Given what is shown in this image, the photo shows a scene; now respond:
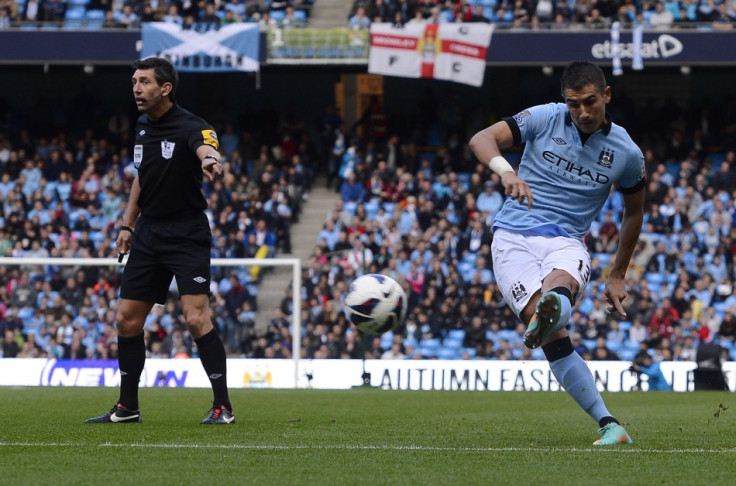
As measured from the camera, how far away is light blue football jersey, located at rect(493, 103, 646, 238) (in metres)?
7.18

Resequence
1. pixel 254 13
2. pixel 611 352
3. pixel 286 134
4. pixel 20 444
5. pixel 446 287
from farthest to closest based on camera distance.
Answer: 1. pixel 286 134
2. pixel 254 13
3. pixel 446 287
4. pixel 611 352
5. pixel 20 444

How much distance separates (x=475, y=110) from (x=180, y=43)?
22.7 ft

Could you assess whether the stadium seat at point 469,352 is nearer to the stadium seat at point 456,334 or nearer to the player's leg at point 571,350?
the stadium seat at point 456,334

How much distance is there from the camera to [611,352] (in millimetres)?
20234

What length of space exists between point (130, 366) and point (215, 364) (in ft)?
2.08

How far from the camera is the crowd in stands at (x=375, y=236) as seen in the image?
17.9m

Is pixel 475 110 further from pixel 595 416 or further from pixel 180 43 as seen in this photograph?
pixel 595 416

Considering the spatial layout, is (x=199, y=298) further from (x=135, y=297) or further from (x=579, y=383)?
(x=579, y=383)

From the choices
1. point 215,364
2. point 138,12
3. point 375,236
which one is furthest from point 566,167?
point 138,12

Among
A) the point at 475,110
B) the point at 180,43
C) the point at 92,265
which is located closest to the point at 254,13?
the point at 180,43

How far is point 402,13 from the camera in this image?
2608 centimetres

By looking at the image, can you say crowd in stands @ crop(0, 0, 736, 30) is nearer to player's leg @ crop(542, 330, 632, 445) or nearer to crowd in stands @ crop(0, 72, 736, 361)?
crowd in stands @ crop(0, 72, 736, 361)

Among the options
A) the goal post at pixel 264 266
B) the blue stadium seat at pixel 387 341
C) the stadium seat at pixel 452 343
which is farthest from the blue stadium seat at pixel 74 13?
the stadium seat at pixel 452 343

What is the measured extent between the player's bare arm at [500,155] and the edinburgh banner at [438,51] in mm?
18126
